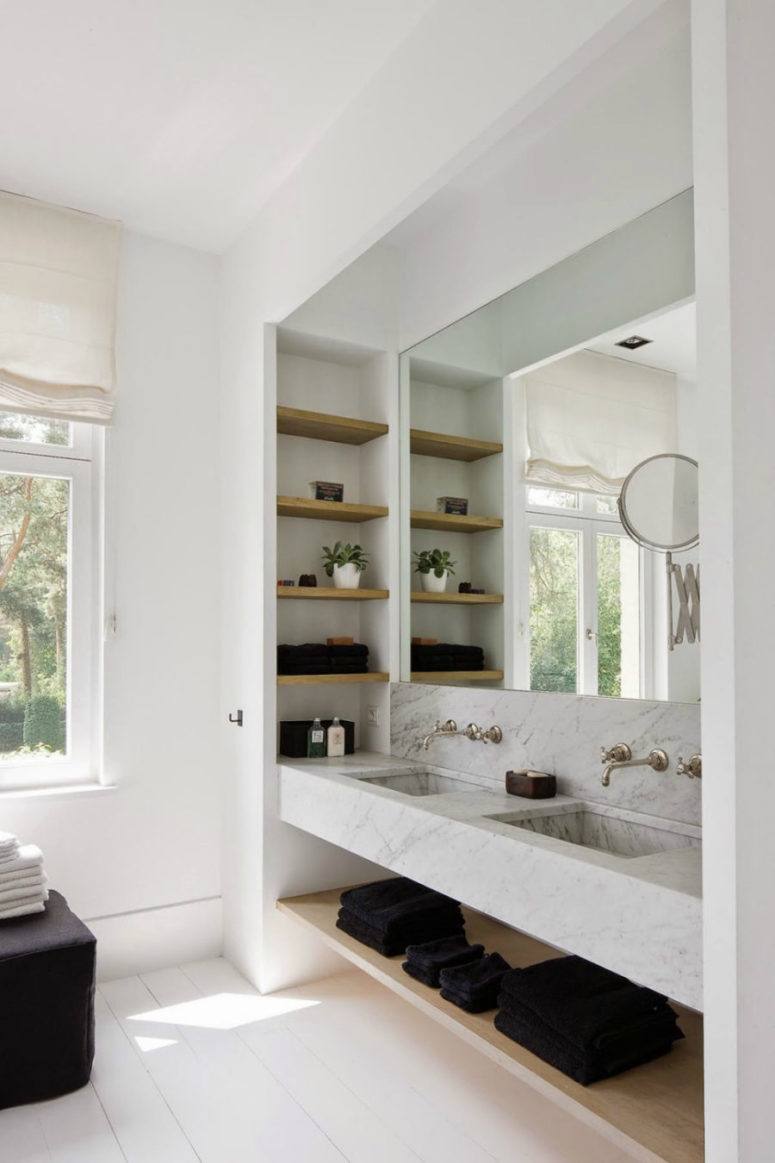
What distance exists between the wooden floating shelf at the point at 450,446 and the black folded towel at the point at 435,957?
1.50 m

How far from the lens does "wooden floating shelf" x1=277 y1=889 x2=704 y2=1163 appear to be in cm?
154

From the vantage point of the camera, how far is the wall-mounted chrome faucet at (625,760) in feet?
6.79

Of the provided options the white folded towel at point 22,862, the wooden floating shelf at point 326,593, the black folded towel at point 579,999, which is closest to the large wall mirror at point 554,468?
the wooden floating shelf at point 326,593

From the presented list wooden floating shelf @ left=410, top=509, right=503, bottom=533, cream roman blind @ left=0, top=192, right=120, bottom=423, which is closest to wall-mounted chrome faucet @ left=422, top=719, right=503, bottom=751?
wooden floating shelf @ left=410, top=509, right=503, bottom=533

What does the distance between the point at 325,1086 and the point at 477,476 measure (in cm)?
188

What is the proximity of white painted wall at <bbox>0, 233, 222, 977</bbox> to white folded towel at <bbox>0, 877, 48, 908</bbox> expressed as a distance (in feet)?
1.33

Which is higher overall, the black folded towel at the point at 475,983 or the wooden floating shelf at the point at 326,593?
the wooden floating shelf at the point at 326,593

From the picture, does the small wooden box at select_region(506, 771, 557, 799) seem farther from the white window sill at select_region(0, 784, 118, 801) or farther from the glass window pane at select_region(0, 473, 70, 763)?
the glass window pane at select_region(0, 473, 70, 763)

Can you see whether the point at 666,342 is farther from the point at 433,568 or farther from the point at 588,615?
the point at 433,568

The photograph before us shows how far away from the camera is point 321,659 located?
3057 millimetres

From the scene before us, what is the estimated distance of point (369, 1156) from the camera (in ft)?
6.54

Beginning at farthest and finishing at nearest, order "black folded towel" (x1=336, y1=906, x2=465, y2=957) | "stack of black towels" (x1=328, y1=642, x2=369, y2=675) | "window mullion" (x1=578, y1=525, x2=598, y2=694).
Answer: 1. "stack of black towels" (x1=328, y1=642, x2=369, y2=675)
2. "black folded towel" (x1=336, y1=906, x2=465, y2=957)
3. "window mullion" (x1=578, y1=525, x2=598, y2=694)

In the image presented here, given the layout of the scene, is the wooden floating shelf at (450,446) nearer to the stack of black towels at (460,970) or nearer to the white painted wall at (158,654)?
the white painted wall at (158,654)

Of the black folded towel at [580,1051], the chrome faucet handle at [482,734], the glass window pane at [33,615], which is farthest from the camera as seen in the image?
the glass window pane at [33,615]
